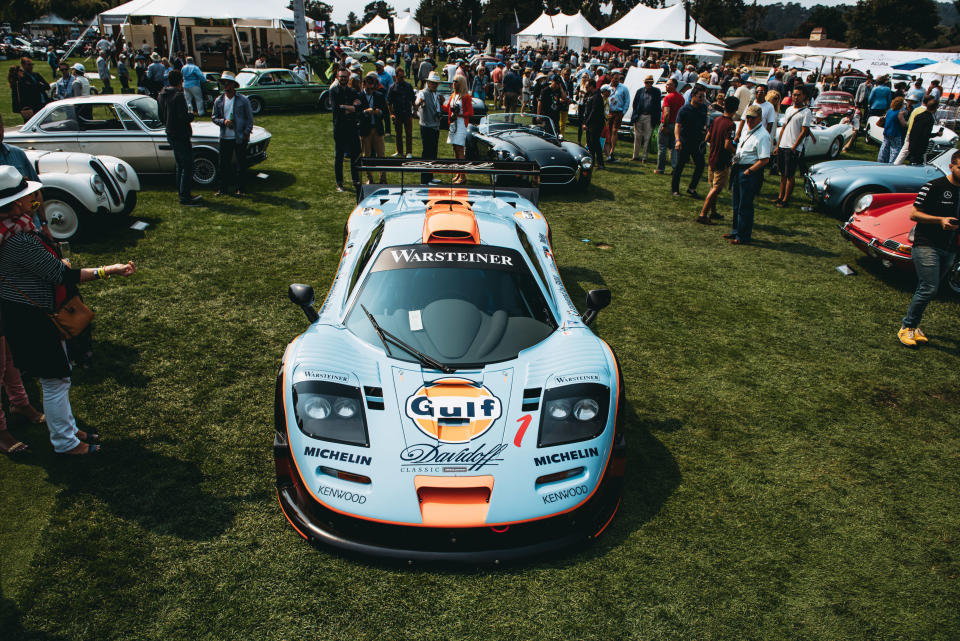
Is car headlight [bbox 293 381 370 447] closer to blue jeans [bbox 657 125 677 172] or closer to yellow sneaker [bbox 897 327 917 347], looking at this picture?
yellow sneaker [bbox 897 327 917 347]

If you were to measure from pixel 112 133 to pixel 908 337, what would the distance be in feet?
35.8

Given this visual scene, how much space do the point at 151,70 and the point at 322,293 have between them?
14.7 meters

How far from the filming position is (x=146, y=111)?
372 inches

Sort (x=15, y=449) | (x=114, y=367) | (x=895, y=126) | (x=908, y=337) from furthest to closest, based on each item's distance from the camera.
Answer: (x=895, y=126), (x=908, y=337), (x=114, y=367), (x=15, y=449)

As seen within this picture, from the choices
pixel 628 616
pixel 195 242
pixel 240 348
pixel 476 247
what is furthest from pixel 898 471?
pixel 195 242

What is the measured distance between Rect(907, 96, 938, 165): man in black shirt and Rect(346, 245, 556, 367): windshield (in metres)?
10.6

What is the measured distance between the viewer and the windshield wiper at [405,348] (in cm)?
341

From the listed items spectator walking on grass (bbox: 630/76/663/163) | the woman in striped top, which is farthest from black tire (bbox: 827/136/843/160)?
the woman in striped top

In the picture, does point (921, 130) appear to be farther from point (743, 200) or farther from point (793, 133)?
point (743, 200)

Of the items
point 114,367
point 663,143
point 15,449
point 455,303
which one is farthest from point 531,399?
point 663,143

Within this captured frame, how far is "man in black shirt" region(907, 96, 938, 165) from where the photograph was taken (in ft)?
35.1

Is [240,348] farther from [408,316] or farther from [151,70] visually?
[151,70]

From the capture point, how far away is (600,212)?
10.1 meters

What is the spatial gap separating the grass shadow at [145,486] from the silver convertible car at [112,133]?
22.5 ft
